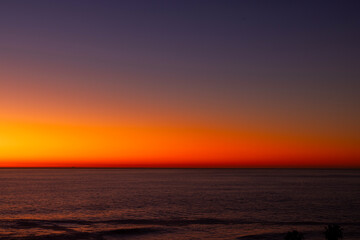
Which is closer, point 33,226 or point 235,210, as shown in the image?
point 33,226

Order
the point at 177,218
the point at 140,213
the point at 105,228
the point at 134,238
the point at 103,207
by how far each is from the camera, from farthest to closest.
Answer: the point at 103,207
the point at 140,213
the point at 177,218
the point at 105,228
the point at 134,238

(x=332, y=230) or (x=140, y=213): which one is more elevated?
(x=332, y=230)

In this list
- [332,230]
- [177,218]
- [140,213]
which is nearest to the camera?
[332,230]

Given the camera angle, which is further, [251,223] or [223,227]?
[251,223]


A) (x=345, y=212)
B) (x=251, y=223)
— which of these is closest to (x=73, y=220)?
(x=251, y=223)

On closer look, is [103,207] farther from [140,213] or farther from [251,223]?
[251,223]

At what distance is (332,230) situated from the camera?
2331 centimetres

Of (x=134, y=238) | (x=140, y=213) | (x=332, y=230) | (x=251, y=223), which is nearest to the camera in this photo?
(x=332, y=230)

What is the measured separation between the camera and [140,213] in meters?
58.5

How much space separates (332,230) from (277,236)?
1899 centimetres

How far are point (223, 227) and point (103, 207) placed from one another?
26.9 meters

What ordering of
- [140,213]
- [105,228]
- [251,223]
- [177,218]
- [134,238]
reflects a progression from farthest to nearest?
1. [140,213]
2. [177,218]
3. [251,223]
4. [105,228]
5. [134,238]

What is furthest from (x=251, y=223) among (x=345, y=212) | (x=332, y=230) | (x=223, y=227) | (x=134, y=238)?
(x=332, y=230)

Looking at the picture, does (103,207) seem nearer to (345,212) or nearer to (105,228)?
(105,228)
